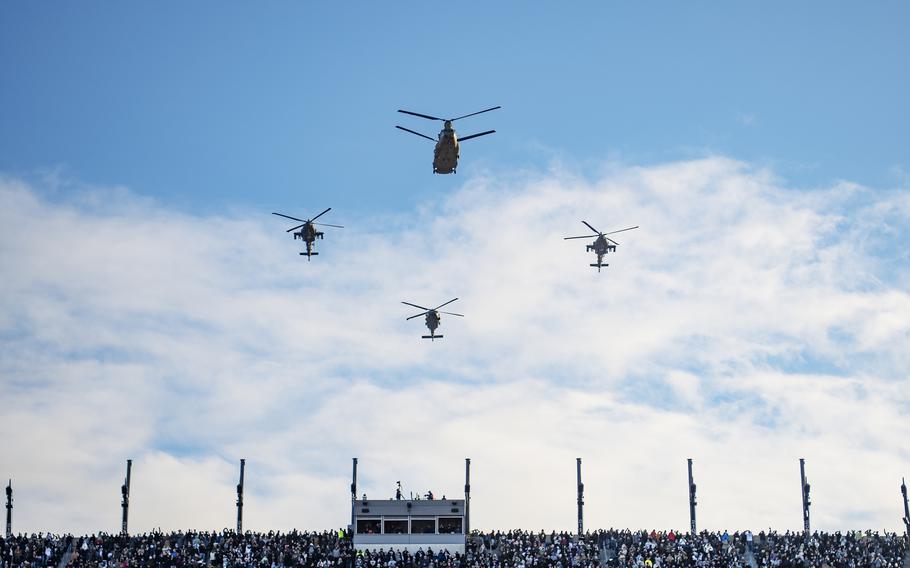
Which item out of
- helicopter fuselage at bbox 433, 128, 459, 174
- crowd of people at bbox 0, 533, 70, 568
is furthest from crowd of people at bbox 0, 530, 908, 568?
helicopter fuselage at bbox 433, 128, 459, 174

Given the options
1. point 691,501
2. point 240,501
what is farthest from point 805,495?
point 240,501

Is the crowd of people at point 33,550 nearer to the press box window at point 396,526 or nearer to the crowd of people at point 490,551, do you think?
the crowd of people at point 490,551

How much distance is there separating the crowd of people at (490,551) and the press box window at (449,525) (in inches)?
56.9

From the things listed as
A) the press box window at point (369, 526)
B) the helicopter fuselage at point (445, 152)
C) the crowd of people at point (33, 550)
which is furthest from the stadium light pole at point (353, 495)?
the helicopter fuselage at point (445, 152)

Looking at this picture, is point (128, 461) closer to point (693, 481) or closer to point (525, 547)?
point (525, 547)

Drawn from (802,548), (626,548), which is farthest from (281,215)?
(802,548)

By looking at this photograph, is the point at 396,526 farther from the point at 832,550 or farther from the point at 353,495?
the point at 832,550

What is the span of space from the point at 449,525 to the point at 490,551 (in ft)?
18.0

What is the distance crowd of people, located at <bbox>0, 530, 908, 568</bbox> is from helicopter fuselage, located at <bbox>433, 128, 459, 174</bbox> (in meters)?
27.4

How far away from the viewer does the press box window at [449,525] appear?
123 metres

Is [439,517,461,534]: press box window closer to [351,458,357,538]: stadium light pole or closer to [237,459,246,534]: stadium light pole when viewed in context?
[351,458,357,538]: stadium light pole

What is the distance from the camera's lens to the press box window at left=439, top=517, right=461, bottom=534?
12288 cm

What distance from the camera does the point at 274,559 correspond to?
116 metres

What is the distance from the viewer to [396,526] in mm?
123375
